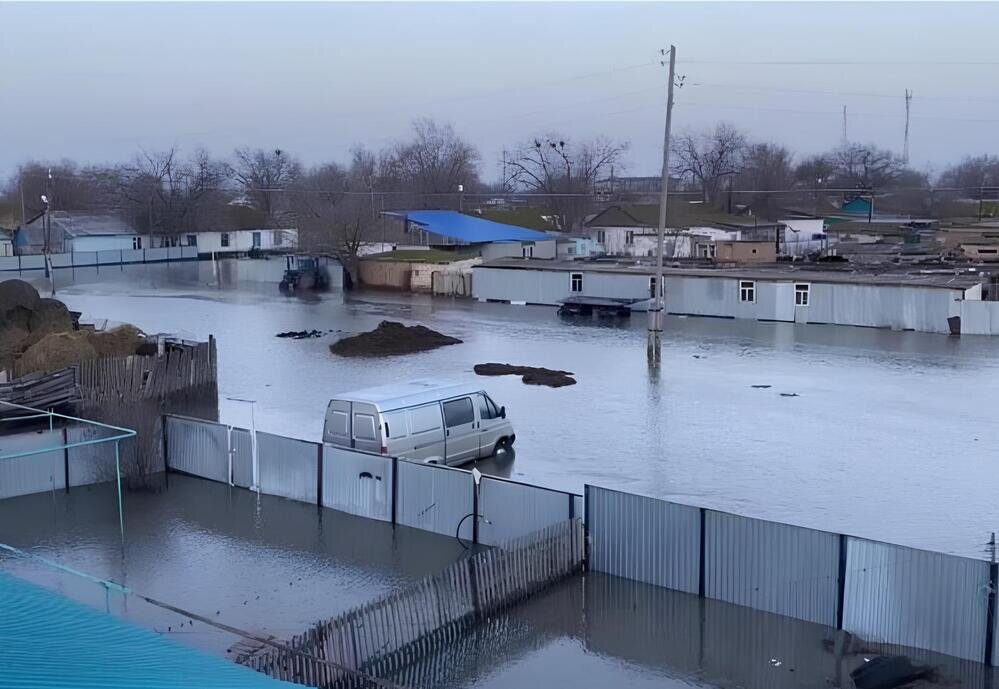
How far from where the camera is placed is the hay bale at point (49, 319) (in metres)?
23.2

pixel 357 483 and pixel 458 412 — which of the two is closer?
pixel 357 483

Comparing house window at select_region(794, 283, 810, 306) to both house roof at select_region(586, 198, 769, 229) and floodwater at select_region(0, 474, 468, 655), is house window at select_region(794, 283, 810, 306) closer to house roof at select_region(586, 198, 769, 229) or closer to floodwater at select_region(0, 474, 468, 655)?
floodwater at select_region(0, 474, 468, 655)

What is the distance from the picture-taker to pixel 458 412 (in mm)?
15086

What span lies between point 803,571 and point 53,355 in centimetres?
1456

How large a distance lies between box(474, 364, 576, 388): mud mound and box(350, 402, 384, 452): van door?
27.6ft

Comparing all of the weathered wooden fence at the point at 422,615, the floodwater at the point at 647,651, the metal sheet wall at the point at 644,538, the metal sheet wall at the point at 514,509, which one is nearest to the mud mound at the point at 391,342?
the metal sheet wall at the point at 514,509

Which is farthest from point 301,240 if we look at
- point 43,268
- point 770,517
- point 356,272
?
point 770,517

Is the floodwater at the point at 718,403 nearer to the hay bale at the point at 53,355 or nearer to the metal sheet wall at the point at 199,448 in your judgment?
the metal sheet wall at the point at 199,448

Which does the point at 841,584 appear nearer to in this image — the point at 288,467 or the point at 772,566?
the point at 772,566

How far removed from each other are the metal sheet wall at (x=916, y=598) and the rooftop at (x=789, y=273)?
74.7ft

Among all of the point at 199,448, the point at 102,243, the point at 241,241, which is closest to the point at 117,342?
the point at 199,448

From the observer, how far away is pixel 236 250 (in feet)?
217

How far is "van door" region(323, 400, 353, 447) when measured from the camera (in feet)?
47.1

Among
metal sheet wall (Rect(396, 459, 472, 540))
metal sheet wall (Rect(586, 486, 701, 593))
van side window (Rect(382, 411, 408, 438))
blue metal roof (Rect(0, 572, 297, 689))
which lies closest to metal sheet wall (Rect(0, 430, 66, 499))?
van side window (Rect(382, 411, 408, 438))
